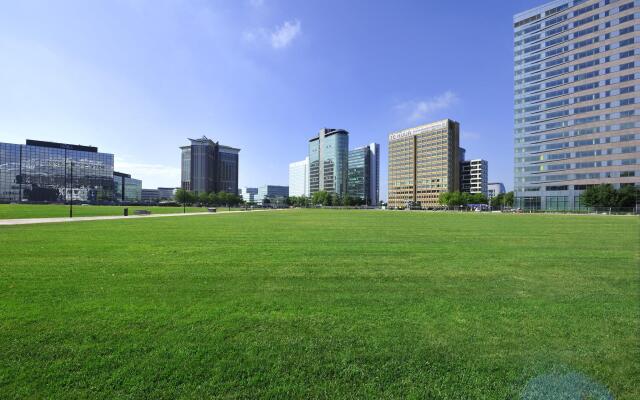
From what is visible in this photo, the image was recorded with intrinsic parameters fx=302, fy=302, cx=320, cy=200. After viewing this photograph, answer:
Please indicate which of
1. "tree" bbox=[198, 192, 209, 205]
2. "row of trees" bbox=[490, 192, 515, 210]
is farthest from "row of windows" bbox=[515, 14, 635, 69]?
"tree" bbox=[198, 192, 209, 205]

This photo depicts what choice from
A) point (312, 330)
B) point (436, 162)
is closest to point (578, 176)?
point (436, 162)

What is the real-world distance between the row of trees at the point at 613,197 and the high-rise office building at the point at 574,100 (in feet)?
43.6

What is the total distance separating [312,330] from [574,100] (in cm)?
12758

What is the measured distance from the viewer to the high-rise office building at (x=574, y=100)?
284 ft

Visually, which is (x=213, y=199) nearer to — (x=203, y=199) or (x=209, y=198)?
(x=209, y=198)

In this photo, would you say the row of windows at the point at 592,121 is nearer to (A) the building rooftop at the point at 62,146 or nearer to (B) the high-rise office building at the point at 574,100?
(B) the high-rise office building at the point at 574,100

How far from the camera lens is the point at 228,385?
352 centimetres

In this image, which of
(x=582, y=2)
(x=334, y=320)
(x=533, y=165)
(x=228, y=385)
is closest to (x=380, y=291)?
(x=334, y=320)

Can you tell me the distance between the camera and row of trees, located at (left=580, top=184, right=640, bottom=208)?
245 feet

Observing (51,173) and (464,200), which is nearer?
(464,200)

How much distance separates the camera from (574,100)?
318 ft

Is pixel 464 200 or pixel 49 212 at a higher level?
pixel 464 200

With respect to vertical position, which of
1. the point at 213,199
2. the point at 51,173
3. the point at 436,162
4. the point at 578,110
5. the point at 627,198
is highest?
the point at 578,110

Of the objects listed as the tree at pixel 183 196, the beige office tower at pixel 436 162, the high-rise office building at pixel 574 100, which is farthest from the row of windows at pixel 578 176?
A: the tree at pixel 183 196
